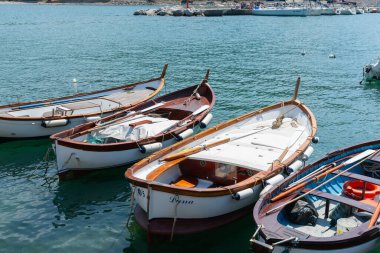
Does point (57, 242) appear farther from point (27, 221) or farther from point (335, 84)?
point (335, 84)

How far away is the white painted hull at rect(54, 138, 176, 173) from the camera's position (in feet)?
62.6

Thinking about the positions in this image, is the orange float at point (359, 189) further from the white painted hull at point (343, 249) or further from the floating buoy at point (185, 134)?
the floating buoy at point (185, 134)

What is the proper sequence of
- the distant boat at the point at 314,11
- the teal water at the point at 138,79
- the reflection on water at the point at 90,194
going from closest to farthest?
the teal water at the point at 138,79 < the reflection on water at the point at 90,194 < the distant boat at the point at 314,11

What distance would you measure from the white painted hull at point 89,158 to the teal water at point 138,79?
0.77 meters

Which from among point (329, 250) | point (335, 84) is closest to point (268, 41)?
point (335, 84)

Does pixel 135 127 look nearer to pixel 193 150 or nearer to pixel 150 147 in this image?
pixel 150 147

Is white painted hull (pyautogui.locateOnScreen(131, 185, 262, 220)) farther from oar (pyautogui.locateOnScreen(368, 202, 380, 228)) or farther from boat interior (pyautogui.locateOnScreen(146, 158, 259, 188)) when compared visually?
oar (pyautogui.locateOnScreen(368, 202, 380, 228))

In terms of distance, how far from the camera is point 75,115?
24.0m

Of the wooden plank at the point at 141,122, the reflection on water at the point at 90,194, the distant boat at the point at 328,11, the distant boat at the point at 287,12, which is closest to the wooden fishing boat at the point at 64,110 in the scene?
the wooden plank at the point at 141,122

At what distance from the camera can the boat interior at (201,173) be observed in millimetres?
16844

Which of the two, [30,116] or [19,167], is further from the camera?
[30,116]

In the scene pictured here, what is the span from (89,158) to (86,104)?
8072 mm

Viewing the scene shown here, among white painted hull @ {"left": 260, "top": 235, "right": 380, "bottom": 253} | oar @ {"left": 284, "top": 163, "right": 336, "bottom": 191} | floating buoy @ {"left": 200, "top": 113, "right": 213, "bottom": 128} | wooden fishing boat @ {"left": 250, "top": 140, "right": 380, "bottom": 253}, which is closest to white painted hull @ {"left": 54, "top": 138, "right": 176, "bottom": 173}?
floating buoy @ {"left": 200, "top": 113, "right": 213, "bottom": 128}

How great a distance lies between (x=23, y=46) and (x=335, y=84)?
142 feet
